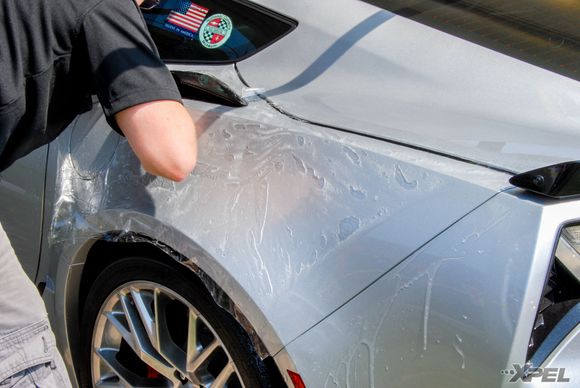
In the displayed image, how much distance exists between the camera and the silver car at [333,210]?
1.59 meters

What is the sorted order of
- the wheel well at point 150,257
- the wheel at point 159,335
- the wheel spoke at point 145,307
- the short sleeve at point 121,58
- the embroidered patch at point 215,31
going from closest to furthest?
the short sleeve at point 121,58
the wheel well at point 150,257
the wheel at point 159,335
the wheel spoke at point 145,307
the embroidered patch at point 215,31

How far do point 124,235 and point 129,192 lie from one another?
5.0 inches

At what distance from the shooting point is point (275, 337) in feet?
6.10

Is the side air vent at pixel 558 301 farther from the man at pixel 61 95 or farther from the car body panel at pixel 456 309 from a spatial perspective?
the man at pixel 61 95

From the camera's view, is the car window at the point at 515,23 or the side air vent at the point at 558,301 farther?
the car window at the point at 515,23

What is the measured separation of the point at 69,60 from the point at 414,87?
34.2 inches

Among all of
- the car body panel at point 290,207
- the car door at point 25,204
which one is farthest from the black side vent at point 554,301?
the car door at point 25,204

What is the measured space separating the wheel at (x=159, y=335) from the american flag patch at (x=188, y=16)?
732 millimetres

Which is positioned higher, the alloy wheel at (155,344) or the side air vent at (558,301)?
the side air vent at (558,301)

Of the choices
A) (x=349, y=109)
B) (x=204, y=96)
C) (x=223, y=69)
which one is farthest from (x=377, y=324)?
(x=223, y=69)

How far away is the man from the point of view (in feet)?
5.36

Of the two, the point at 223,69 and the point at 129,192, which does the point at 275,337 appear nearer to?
the point at 129,192

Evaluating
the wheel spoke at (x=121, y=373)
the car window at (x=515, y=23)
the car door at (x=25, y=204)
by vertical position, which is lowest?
the wheel spoke at (x=121, y=373)

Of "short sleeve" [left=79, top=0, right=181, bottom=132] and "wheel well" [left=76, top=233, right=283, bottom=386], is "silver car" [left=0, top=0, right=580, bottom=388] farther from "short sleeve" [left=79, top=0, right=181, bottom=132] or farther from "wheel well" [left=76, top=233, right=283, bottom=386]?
"short sleeve" [left=79, top=0, right=181, bottom=132]
